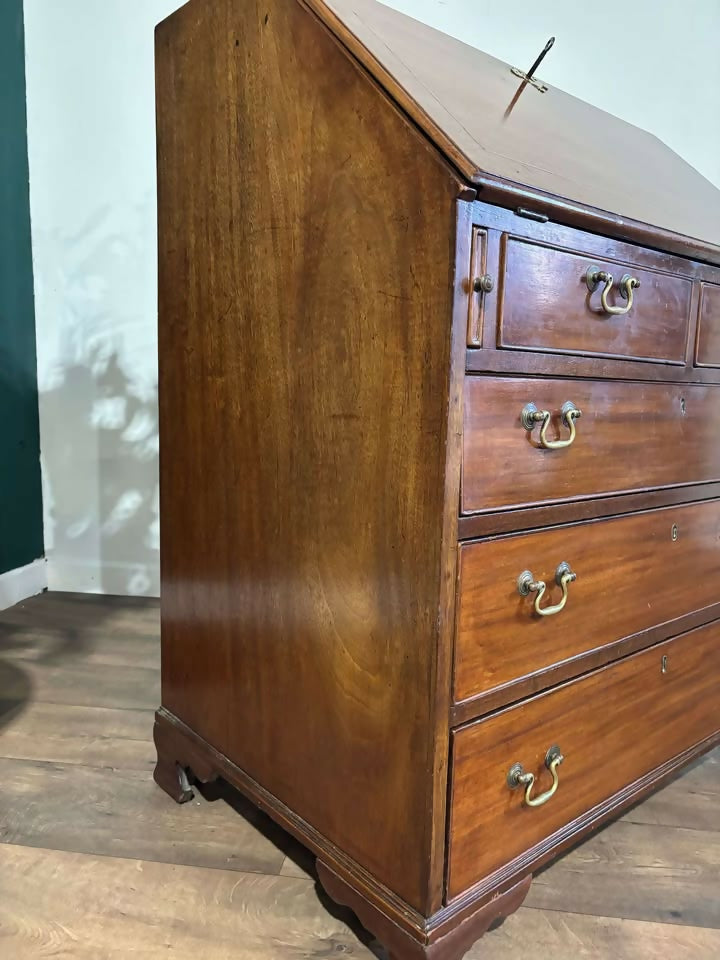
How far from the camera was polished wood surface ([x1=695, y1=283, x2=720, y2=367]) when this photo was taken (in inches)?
41.8

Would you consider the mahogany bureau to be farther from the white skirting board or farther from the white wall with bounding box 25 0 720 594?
the white skirting board

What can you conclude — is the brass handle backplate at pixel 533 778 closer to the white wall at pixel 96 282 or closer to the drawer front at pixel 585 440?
the drawer front at pixel 585 440

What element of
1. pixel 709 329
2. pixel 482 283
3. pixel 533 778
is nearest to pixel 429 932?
pixel 533 778

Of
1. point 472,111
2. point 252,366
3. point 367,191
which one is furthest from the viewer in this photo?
point 252,366

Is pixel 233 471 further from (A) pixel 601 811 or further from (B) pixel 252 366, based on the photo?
(A) pixel 601 811

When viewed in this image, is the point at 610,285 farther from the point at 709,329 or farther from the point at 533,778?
the point at 533,778

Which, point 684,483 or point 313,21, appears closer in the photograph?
point 313,21

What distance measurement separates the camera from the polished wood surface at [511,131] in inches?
29.7

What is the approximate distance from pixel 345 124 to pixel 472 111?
19cm

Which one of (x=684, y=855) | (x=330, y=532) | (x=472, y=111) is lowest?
(x=684, y=855)

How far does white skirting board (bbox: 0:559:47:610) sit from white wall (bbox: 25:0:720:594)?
42 millimetres

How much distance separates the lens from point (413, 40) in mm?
1016

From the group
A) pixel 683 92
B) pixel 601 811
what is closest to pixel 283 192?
pixel 601 811

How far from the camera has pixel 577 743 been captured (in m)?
0.98
